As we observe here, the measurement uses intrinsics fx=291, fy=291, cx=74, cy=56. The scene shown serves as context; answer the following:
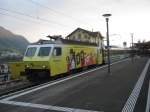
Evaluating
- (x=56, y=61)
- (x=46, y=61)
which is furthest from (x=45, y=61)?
(x=56, y=61)

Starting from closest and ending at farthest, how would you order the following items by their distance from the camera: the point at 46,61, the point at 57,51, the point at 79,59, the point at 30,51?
the point at 46,61 < the point at 57,51 < the point at 30,51 < the point at 79,59

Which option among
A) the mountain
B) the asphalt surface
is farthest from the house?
the asphalt surface

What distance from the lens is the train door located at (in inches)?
801

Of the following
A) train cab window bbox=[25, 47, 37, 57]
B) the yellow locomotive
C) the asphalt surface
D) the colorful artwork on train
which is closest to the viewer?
the asphalt surface

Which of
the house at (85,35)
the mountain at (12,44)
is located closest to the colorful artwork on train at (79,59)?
the mountain at (12,44)

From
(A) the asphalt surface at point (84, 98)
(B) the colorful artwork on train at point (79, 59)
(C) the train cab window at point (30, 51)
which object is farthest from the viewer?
(B) the colorful artwork on train at point (79, 59)

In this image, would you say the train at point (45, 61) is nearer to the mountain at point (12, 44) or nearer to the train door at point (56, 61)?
the train door at point (56, 61)

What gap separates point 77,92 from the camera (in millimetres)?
13844

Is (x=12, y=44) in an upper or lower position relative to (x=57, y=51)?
upper

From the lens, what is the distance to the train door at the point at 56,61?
Result: 20.4m

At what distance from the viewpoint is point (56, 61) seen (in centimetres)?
2094

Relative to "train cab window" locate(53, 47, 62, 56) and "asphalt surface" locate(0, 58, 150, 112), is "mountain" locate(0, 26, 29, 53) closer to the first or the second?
"train cab window" locate(53, 47, 62, 56)

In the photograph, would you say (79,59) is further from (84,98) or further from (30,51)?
(84,98)

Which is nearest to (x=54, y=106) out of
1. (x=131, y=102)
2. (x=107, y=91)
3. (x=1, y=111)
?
(x=1, y=111)
